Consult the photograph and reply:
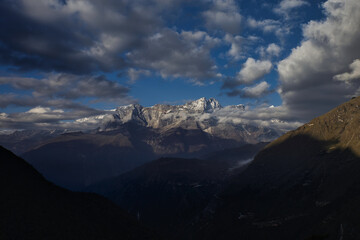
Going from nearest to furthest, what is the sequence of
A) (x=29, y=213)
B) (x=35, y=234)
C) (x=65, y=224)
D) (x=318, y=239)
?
1. (x=318, y=239)
2. (x=35, y=234)
3. (x=29, y=213)
4. (x=65, y=224)

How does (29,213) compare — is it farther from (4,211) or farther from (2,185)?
(2,185)

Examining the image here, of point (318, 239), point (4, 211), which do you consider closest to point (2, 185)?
point (4, 211)

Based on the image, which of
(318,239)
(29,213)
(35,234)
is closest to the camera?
(318,239)

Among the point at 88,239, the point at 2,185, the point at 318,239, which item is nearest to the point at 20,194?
the point at 2,185

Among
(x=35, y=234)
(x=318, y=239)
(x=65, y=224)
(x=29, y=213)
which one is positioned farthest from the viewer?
(x=65, y=224)

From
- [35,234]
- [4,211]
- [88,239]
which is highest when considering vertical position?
[4,211]

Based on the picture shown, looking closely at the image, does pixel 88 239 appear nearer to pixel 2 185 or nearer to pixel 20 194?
pixel 20 194

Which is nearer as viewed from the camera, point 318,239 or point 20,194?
point 318,239

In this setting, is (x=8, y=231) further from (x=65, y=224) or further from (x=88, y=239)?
(x=88, y=239)

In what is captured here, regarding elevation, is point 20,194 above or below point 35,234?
above
